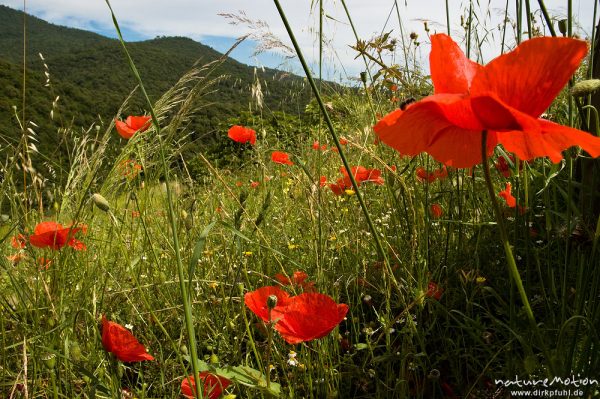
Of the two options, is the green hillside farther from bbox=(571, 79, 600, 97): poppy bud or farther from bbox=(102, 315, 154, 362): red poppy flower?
bbox=(571, 79, 600, 97): poppy bud

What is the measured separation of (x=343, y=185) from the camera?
1733 mm

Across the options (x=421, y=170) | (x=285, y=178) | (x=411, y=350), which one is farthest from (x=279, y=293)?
(x=285, y=178)

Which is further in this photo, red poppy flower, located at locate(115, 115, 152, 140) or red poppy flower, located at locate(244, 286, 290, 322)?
red poppy flower, located at locate(115, 115, 152, 140)

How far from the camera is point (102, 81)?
35188 millimetres

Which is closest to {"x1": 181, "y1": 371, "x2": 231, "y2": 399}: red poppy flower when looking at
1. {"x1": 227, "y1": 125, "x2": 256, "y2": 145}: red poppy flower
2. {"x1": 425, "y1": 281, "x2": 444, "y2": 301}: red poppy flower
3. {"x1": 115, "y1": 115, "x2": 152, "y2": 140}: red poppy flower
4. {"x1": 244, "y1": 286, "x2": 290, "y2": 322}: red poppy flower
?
{"x1": 244, "y1": 286, "x2": 290, "y2": 322}: red poppy flower

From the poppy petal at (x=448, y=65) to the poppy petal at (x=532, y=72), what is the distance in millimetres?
50

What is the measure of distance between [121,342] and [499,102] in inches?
29.0

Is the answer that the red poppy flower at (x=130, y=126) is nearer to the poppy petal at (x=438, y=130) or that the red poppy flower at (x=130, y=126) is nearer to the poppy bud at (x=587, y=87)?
the poppy petal at (x=438, y=130)

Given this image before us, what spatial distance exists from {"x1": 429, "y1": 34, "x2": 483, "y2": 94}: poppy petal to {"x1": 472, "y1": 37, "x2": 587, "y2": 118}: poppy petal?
50mm

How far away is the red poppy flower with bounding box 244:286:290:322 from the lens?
36.4 inches

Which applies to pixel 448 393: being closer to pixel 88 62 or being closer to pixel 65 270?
pixel 65 270

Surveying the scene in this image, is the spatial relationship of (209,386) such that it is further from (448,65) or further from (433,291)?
(448,65)

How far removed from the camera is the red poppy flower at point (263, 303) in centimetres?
92

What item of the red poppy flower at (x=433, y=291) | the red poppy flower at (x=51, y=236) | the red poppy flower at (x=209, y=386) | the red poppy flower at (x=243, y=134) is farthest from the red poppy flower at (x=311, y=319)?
the red poppy flower at (x=243, y=134)
